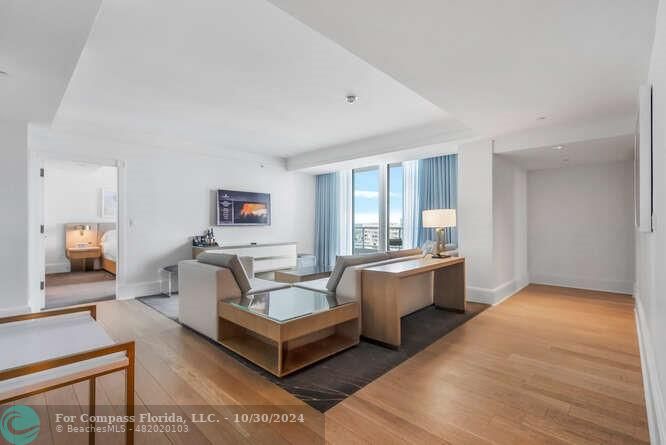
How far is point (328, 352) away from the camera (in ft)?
8.21

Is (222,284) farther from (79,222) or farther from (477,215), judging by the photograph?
(79,222)

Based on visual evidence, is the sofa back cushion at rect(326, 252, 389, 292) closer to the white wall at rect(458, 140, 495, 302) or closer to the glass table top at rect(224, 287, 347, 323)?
the glass table top at rect(224, 287, 347, 323)

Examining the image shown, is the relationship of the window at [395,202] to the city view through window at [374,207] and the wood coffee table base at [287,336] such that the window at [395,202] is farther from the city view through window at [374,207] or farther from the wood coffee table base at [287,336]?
the wood coffee table base at [287,336]

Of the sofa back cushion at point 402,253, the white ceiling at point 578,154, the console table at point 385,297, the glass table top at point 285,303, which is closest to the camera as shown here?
the glass table top at point 285,303

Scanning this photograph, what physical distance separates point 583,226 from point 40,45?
21.7ft

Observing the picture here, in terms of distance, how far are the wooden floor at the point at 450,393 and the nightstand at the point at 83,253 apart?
15.4ft

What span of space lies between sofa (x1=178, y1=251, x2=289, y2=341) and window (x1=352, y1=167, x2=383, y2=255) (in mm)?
3669

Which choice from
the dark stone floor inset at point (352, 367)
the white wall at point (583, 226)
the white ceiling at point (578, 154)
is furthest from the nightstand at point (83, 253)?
the white wall at point (583, 226)

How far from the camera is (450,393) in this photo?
199 cm

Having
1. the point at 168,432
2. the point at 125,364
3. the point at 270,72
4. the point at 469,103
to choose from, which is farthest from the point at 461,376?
the point at 270,72

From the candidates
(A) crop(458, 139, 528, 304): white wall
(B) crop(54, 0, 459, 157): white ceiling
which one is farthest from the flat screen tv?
(A) crop(458, 139, 528, 304): white wall

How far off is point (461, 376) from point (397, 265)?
3.58 feet

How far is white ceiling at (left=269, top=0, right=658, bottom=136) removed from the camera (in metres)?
1.65

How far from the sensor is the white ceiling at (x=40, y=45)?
160cm
